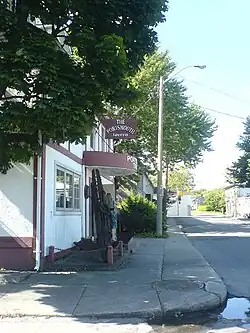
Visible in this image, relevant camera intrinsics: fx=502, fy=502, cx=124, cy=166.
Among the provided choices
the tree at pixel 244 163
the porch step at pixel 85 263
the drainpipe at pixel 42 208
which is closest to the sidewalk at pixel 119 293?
the porch step at pixel 85 263

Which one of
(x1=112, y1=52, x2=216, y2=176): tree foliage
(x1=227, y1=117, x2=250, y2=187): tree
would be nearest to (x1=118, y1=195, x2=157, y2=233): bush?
(x1=112, y1=52, x2=216, y2=176): tree foliage

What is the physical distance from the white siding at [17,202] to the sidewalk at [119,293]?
146 centimetres

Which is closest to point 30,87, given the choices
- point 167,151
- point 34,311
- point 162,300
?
point 34,311

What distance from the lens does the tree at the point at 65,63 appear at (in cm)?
804

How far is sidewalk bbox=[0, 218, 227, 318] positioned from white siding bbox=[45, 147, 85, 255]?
203 cm

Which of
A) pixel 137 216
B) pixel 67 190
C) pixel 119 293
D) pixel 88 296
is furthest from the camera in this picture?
pixel 137 216

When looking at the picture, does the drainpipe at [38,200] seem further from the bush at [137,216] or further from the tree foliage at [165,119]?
the tree foliage at [165,119]

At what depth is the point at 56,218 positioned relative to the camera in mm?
14164

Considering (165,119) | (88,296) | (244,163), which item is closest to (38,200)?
(88,296)

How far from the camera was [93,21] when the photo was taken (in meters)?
9.23

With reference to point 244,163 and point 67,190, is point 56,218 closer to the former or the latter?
point 67,190

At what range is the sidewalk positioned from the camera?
8.12m

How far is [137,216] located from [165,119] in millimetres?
10156

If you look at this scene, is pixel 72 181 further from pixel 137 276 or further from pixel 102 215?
pixel 137 276
